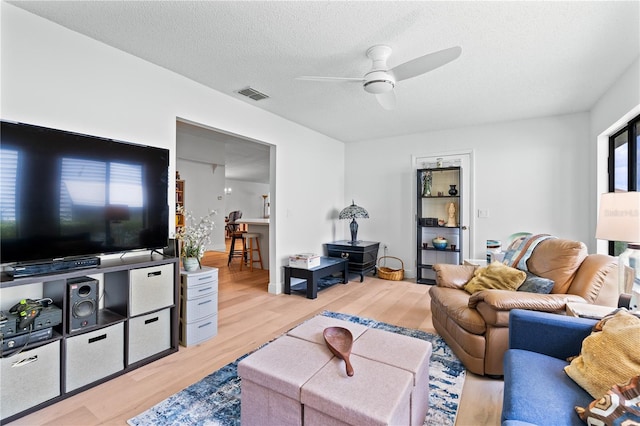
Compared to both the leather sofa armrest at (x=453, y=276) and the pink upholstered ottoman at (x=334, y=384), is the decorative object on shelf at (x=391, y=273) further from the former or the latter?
the pink upholstered ottoman at (x=334, y=384)

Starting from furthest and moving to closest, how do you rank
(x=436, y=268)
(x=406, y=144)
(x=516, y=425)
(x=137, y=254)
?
1. (x=406, y=144)
2. (x=436, y=268)
3. (x=137, y=254)
4. (x=516, y=425)

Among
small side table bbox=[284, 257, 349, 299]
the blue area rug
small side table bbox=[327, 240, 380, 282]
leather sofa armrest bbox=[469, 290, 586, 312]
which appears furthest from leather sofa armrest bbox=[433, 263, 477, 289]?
small side table bbox=[327, 240, 380, 282]

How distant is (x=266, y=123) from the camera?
4.07 meters

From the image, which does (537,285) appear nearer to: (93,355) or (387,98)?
(387,98)

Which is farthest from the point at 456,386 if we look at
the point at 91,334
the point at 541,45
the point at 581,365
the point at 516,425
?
the point at 541,45

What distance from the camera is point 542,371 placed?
1.42 meters

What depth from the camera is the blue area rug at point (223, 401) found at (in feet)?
5.65

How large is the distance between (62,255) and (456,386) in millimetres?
2815

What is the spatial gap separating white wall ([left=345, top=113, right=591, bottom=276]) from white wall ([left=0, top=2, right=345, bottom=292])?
2081mm

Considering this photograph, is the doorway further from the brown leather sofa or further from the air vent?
the brown leather sofa

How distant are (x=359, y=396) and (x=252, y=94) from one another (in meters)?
3.19

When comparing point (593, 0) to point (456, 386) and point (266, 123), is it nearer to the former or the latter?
point (456, 386)

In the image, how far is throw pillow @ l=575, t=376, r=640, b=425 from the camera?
1.01 m

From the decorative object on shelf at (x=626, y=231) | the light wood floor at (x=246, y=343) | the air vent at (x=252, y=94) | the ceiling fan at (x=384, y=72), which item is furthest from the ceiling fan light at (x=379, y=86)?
the light wood floor at (x=246, y=343)
